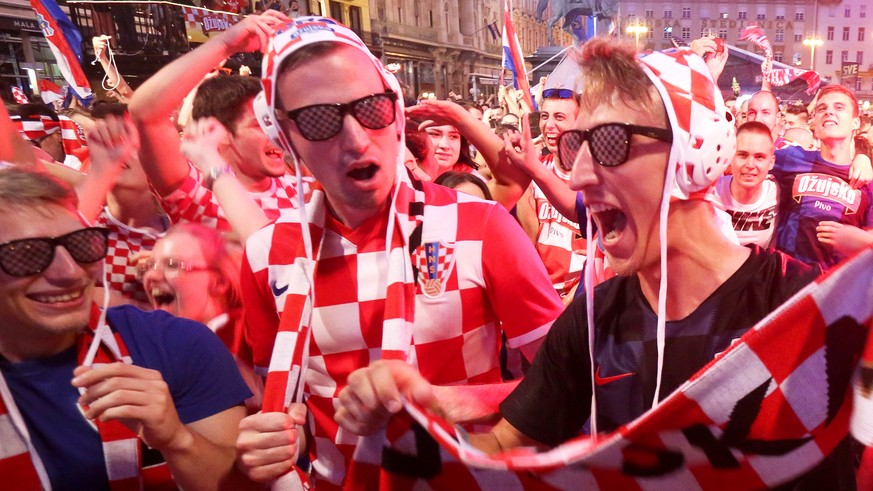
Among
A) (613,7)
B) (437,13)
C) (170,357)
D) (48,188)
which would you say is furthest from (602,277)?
(613,7)

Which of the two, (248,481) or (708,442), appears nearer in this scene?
(708,442)

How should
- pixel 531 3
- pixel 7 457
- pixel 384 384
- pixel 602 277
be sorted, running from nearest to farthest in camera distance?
pixel 384 384, pixel 7 457, pixel 602 277, pixel 531 3

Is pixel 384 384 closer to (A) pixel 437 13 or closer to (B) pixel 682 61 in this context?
(B) pixel 682 61

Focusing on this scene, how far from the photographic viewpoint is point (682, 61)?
1.80 m

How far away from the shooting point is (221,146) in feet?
10.9

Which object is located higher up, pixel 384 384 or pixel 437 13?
pixel 437 13

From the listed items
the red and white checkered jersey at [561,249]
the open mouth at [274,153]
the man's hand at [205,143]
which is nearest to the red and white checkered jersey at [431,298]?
the man's hand at [205,143]

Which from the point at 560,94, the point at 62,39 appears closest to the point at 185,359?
the point at 560,94

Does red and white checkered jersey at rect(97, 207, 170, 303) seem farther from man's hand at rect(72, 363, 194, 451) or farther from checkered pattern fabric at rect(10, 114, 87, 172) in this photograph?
checkered pattern fabric at rect(10, 114, 87, 172)

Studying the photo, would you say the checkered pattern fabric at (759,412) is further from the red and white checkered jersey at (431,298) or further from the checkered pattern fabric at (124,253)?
the checkered pattern fabric at (124,253)

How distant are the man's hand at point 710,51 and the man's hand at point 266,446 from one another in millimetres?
3982

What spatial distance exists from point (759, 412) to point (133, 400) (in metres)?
1.51

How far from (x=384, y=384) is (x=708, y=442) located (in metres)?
0.75

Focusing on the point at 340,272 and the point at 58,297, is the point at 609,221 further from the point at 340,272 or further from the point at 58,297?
the point at 58,297
